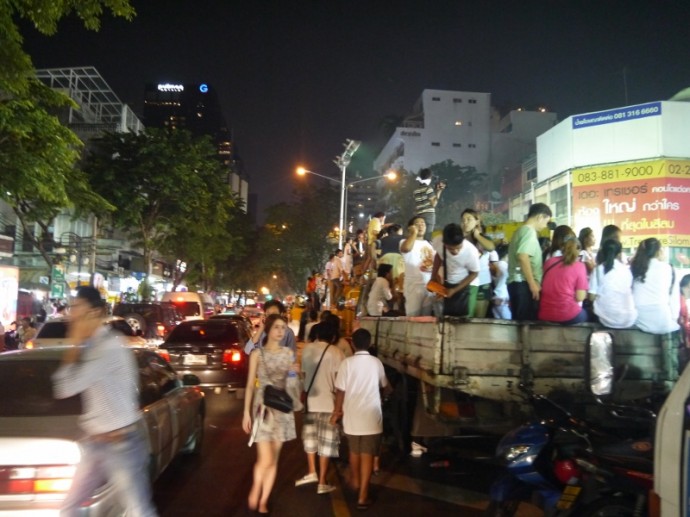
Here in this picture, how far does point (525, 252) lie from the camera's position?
→ 6723 mm

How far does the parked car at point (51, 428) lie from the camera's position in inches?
158

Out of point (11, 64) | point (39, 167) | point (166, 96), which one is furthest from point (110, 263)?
point (166, 96)

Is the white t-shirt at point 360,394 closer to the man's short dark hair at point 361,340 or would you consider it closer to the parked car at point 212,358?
the man's short dark hair at point 361,340

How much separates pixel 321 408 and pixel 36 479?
3027mm

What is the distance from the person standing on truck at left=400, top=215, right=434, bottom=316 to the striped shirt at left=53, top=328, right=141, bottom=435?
540cm

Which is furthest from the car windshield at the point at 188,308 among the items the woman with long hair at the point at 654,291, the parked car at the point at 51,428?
the woman with long hair at the point at 654,291

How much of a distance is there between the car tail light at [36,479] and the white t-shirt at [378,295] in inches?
273

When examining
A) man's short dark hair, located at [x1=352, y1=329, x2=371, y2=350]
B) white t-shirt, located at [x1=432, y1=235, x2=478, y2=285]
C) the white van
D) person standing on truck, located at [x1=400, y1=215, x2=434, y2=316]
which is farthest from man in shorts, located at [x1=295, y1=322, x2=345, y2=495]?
the white van

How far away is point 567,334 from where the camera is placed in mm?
5777

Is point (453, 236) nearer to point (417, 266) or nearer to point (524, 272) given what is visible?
point (524, 272)

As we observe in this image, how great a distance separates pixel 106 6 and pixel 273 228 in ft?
107

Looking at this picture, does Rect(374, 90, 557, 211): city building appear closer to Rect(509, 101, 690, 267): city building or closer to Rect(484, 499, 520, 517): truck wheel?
Rect(509, 101, 690, 267): city building

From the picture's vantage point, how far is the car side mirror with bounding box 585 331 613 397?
155 inches

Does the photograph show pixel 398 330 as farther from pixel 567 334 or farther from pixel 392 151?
pixel 392 151
